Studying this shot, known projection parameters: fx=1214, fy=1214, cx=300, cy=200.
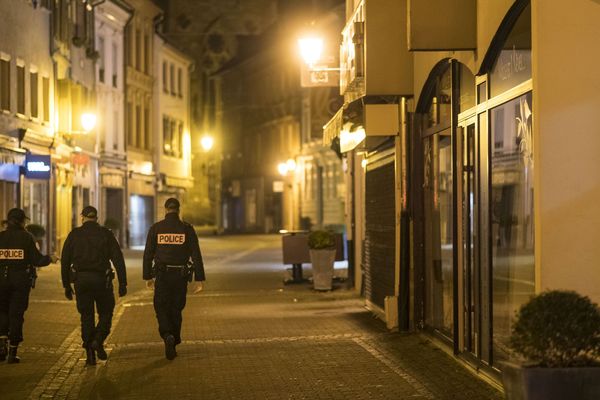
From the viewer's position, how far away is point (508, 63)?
1102 centimetres

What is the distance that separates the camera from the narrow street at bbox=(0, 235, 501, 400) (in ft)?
36.8

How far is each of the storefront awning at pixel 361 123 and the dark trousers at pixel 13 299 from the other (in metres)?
5.05

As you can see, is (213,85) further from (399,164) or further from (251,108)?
(399,164)

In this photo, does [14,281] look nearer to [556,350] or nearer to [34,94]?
[556,350]

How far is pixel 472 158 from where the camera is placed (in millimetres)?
12414

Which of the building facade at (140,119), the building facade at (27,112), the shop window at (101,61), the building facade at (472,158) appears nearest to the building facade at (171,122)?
the building facade at (140,119)

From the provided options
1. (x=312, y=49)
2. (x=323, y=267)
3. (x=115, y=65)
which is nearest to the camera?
(x=312, y=49)

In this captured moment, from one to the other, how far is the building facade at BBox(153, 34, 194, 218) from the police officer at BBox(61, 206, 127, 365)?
42.1m

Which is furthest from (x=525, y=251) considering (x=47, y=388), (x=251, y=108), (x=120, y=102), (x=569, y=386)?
(x=251, y=108)

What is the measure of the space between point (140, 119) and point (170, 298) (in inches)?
1575

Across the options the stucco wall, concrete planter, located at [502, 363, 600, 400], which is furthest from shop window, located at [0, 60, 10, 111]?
concrete planter, located at [502, 363, 600, 400]

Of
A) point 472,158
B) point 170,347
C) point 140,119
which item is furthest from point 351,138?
point 140,119

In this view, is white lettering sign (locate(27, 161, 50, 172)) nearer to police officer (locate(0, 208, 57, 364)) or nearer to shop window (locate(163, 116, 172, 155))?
police officer (locate(0, 208, 57, 364))

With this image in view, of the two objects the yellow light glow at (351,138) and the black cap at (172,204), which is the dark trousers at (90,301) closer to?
the black cap at (172,204)
